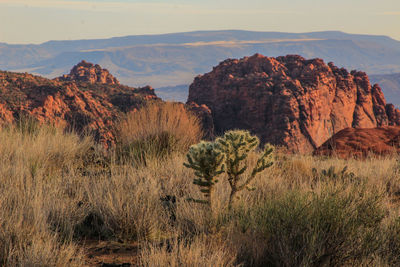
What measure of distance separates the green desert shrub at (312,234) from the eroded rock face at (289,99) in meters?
31.4

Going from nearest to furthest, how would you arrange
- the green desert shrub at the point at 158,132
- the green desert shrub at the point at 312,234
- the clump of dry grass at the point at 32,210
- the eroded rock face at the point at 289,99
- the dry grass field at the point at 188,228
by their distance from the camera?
the clump of dry grass at the point at 32,210, the dry grass field at the point at 188,228, the green desert shrub at the point at 312,234, the green desert shrub at the point at 158,132, the eroded rock face at the point at 289,99

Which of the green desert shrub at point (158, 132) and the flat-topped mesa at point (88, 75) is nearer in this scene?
the green desert shrub at point (158, 132)

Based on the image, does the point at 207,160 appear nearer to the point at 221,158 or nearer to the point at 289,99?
the point at 221,158

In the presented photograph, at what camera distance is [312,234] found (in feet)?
12.1

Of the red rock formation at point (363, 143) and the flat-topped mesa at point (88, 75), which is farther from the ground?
the flat-topped mesa at point (88, 75)

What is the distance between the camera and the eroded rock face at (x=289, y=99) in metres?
38.1

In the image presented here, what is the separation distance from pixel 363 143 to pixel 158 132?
796 cm

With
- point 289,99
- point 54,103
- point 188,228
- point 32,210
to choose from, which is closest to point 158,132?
point 188,228

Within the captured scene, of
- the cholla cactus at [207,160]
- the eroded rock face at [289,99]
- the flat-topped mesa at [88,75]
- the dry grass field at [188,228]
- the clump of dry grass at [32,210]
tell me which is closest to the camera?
the clump of dry grass at [32,210]

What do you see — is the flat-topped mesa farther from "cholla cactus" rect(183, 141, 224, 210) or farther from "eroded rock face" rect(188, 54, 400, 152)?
"cholla cactus" rect(183, 141, 224, 210)

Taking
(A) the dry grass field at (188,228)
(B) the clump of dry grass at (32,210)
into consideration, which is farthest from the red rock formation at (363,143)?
(B) the clump of dry grass at (32,210)

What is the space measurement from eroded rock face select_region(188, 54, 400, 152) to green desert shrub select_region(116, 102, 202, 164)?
88.1 ft

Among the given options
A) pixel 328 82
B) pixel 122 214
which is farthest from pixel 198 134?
pixel 328 82

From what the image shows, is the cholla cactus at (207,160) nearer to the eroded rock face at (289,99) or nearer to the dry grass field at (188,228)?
the dry grass field at (188,228)
